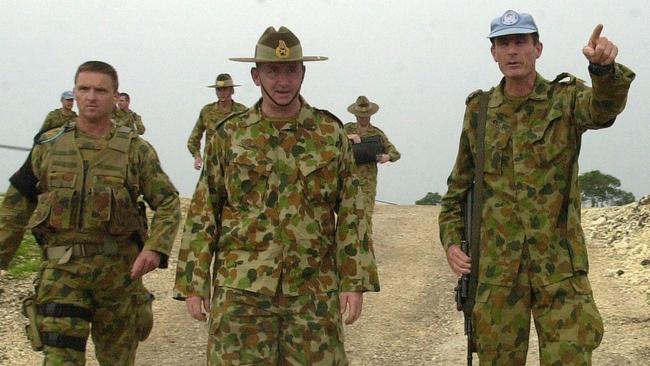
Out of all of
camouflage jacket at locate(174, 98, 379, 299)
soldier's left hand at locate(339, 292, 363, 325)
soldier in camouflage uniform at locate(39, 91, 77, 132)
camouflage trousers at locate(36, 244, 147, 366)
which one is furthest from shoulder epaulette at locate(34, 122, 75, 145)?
soldier in camouflage uniform at locate(39, 91, 77, 132)

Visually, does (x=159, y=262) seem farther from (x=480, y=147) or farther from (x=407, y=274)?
(x=407, y=274)

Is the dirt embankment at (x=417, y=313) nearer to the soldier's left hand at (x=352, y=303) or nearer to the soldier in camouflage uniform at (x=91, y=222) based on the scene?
the soldier in camouflage uniform at (x=91, y=222)

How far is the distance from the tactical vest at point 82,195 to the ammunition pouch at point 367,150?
25.2 ft

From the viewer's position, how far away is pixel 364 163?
45.1ft

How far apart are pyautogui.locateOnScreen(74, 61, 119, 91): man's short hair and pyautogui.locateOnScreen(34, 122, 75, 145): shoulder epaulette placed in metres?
0.28

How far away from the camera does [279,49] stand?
4.84m

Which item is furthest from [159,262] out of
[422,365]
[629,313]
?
[629,313]

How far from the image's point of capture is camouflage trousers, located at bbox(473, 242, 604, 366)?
4.98 metres

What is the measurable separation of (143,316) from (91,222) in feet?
2.56

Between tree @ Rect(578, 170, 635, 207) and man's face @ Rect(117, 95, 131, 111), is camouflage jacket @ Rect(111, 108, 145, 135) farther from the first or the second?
tree @ Rect(578, 170, 635, 207)

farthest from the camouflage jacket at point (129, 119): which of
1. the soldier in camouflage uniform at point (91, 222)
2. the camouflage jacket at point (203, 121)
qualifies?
the soldier in camouflage uniform at point (91, 222)

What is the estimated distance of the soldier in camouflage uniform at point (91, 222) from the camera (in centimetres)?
586

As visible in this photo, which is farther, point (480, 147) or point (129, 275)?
point (129, 275)

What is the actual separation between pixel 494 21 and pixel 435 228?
12.8m
